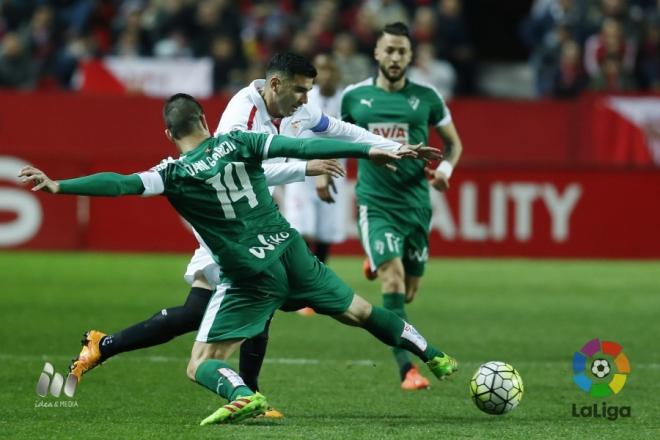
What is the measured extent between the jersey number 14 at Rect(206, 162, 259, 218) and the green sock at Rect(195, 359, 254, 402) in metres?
0.76

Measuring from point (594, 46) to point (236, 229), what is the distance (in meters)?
14.2

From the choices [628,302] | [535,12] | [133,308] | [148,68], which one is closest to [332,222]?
[133,308]

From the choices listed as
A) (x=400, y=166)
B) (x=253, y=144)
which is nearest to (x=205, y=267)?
(x=253, y=144)

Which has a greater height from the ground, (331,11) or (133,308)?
(331,11)

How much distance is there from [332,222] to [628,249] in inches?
229

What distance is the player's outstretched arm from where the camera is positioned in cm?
627

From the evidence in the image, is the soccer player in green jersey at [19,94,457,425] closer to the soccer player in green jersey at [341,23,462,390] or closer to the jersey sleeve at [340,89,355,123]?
the soccer player in green jersey at [341,23,462,390]

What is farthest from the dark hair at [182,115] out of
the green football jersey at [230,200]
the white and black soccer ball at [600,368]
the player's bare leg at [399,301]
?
the white and black soccer ball at [600,368]

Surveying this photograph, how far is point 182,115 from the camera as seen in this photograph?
22.5ft

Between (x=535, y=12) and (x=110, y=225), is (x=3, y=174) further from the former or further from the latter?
(x=535, y=12)

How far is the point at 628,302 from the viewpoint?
44.3ft

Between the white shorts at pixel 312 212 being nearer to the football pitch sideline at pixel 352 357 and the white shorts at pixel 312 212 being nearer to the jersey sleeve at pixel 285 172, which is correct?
the football pitch sideline at pixel 352 357

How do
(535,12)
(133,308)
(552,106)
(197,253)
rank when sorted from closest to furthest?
(197,253)
(133,308)
(552,106)
(535,12)

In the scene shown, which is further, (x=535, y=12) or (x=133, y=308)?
(x=535, y=12)
